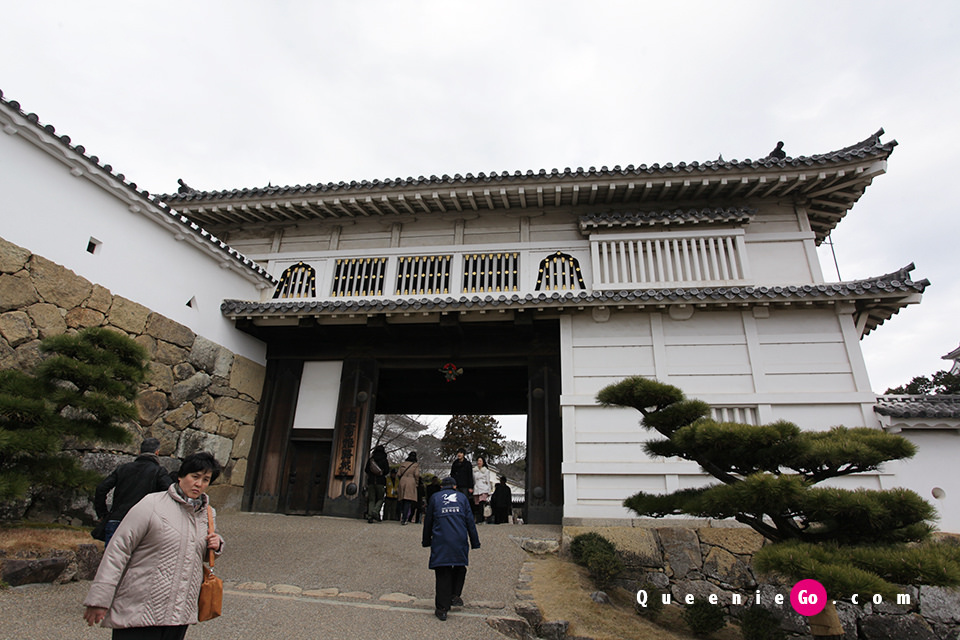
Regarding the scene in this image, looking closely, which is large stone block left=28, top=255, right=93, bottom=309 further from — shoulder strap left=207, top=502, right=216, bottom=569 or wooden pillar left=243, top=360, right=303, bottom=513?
shoulder strap left=207, top=502, right=216, bottom=569

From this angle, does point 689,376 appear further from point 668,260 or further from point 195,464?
point 195,464

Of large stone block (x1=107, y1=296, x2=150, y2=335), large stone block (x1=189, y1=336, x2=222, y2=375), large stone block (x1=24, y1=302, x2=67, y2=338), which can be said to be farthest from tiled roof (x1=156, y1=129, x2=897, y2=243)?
large stone block (x1=24, y1=302, x2=67, y2=338)

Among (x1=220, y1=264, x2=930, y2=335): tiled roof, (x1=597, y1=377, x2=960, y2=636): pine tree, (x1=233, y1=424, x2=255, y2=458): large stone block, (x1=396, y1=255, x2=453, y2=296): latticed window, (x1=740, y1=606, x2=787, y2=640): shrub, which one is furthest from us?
(x1=396, y1=255, x2=453, y2=296): latticed window

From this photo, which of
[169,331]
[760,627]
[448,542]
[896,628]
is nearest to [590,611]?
[448,542]

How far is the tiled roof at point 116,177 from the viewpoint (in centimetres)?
630

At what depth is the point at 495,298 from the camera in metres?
9.03

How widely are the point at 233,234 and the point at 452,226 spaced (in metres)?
5.31

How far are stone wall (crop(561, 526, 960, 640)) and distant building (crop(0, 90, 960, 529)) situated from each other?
72 centimetres

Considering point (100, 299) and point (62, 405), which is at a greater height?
point (100, 299)

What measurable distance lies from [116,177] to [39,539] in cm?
524

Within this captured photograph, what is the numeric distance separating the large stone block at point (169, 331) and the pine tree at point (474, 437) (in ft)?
69.5

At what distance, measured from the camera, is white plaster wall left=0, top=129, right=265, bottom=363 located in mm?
6457

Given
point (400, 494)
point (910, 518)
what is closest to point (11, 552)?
point (400, 494)

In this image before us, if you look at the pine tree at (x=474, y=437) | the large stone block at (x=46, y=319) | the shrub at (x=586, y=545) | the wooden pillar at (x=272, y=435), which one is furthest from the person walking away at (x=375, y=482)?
the pine tree at (x=474, y=437)
